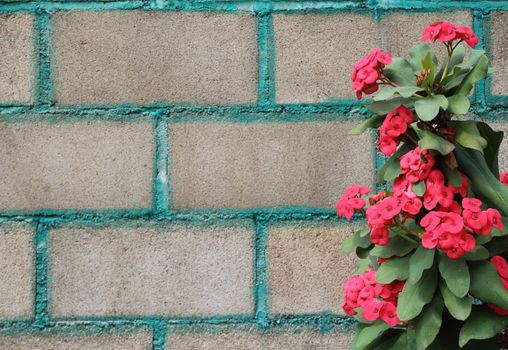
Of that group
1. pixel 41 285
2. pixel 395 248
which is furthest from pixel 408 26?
pixel 41 285

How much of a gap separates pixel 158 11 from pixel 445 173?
2.88ft

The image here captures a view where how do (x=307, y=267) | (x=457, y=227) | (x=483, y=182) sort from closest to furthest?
(x=457, y=227) → (x=483, y=182) → (x=307, y=267)

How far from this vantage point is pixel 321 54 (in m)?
1.93

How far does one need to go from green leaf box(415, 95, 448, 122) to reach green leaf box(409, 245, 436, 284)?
235 millimetres

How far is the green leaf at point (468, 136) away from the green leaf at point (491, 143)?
8cm

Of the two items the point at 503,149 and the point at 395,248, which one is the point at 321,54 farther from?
the point at 395,248

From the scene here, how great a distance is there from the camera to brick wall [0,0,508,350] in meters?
1.91

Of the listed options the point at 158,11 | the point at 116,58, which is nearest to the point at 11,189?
the point at 116,58

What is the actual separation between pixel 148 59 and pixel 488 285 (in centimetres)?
100

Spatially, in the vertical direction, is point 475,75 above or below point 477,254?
above

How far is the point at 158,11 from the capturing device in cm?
193

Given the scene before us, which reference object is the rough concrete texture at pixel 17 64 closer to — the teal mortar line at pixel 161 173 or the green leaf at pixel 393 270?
the teal mortar line at pixel 161 173

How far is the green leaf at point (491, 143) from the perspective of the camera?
1517 mm

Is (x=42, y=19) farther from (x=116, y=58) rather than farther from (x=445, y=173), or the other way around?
(x=445, y=173)
